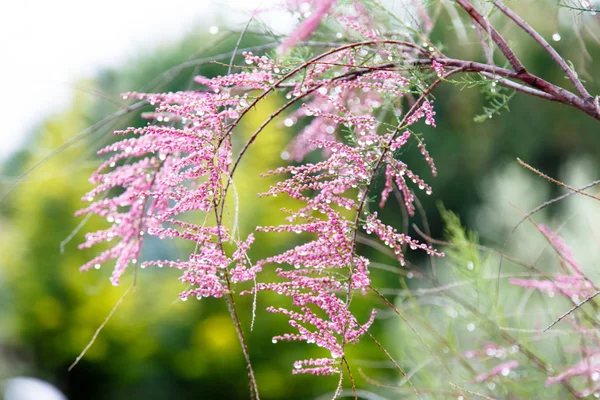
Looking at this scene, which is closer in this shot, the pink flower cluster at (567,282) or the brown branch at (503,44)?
the brown branch at (503,44)

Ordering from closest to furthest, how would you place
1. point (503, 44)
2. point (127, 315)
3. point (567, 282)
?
point (503, 44) < point (567, 282) < point (127, 315)

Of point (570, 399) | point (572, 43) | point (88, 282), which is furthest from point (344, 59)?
point (572, 43)

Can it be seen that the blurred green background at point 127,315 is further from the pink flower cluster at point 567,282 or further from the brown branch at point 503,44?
the brown branch at point 503,44

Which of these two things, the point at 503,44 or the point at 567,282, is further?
the point at 567,282

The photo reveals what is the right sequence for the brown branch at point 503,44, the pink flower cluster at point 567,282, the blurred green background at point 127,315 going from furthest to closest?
the blurred green background at point 127,315 < the pink flower cluster at point 567,282 < the brown branch at point 503,44

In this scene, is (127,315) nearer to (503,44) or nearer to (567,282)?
(567,282)

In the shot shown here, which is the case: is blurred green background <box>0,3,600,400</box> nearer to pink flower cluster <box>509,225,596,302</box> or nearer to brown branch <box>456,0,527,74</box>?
pink flower cluster <box>509,225,596,302</box>

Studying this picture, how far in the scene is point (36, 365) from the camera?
2.48 metres

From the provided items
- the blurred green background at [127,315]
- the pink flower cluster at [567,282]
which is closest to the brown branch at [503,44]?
the pink flower cluster at [567,282]

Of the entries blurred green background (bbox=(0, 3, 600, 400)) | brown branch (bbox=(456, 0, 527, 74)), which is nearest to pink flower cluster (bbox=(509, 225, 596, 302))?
brown branch (bbox=(456, 0, 527, 74))

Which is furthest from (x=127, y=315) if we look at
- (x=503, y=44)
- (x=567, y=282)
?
(x=503, y=44)

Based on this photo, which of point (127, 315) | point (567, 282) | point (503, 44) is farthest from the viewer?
point (127, 315)

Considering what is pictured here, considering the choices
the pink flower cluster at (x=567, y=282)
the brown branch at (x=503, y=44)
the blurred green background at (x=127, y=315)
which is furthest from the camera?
the blurred green background at (x=127, y=315)

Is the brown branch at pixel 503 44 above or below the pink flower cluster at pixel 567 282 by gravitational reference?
above
